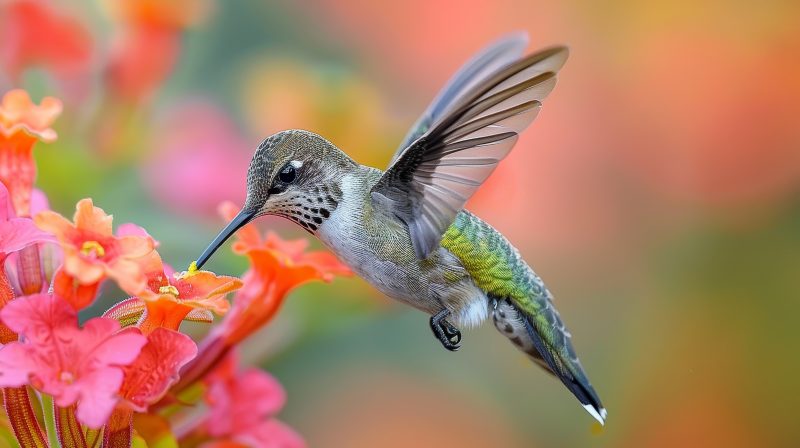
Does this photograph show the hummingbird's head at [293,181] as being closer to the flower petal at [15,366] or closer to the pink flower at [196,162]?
the flower petal at [15,366]

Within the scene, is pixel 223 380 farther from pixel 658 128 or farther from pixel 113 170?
pixel 658 128

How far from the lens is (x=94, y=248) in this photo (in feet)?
3.01

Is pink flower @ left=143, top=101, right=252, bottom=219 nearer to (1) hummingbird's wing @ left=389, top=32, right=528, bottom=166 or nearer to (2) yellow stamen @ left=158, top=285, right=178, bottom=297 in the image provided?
(1) hummingbird's wing @ left=389, top=32, right=528, bottom=166

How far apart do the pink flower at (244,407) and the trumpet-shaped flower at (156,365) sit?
0.66ft

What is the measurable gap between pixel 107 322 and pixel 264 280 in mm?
298

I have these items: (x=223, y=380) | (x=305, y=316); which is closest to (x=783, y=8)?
(x=305, y=316)

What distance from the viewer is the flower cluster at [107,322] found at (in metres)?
0.88

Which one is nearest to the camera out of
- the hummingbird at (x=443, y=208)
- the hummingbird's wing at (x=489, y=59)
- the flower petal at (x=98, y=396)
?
the flower petal at (x=98, y=396)

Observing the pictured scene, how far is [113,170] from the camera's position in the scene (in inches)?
65.2

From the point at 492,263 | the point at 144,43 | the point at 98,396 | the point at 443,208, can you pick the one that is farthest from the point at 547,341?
the point at 144,43

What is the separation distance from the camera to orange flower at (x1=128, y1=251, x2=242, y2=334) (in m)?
0.95

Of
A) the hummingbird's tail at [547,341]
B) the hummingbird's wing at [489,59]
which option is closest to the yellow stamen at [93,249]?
the hummingbird's wing at [489,59]

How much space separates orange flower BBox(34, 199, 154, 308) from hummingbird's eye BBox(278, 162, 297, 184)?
0.93 feet

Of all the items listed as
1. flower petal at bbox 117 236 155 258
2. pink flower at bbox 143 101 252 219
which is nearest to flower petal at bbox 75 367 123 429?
flower petal at bbox 117 236 155 258
